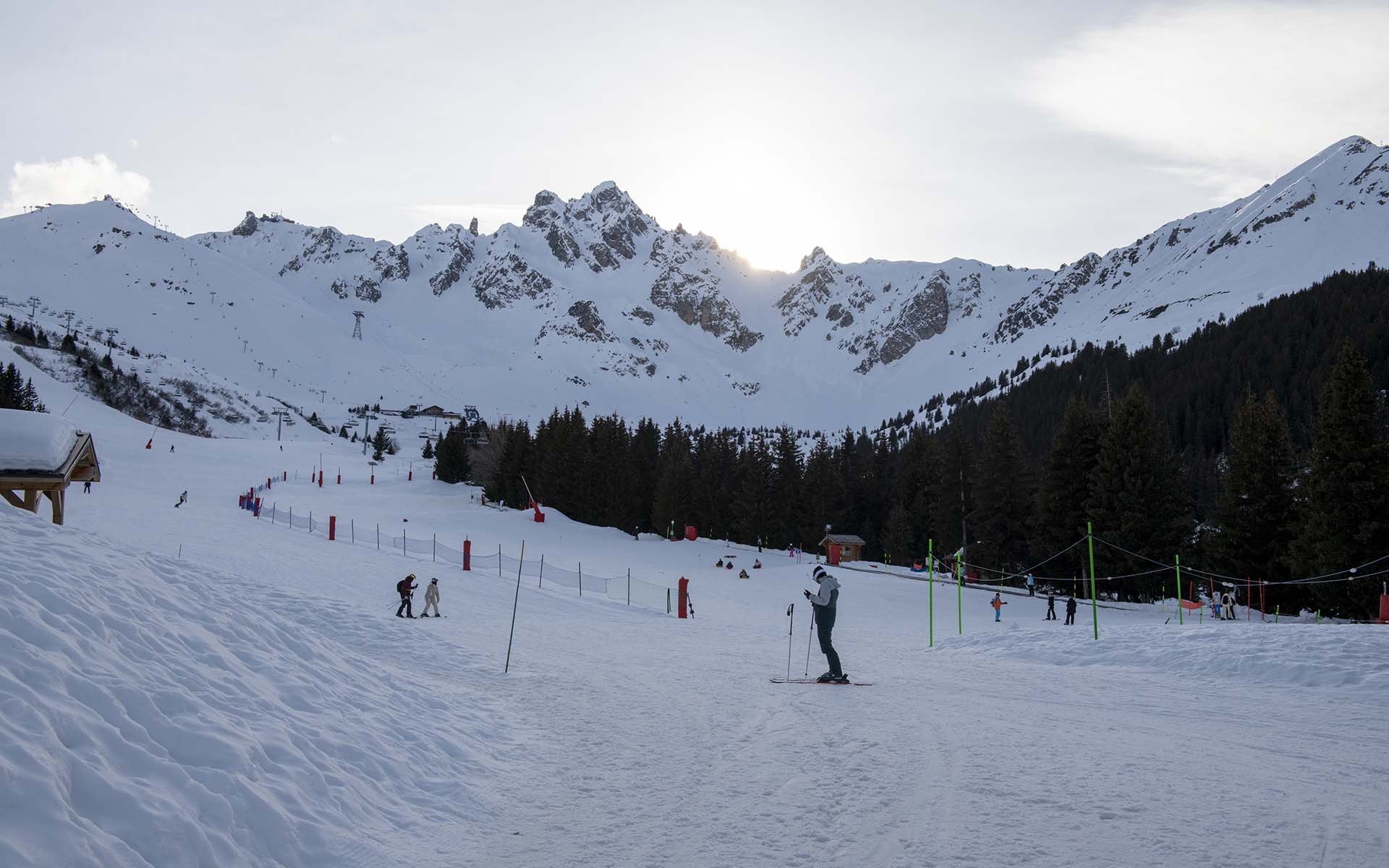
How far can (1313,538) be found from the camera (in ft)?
109

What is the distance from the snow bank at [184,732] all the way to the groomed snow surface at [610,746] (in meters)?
0.02

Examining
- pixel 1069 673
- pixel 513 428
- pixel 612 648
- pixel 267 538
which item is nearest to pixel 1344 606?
pixel 1069 673

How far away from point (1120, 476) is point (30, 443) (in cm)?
4264

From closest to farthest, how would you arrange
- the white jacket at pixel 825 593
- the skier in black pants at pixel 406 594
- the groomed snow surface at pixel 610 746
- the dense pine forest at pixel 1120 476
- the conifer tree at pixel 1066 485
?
the groomed snow surface at pixel 610 746, the white jacket at pixel 825 593, the skier in black pants at pixel 406 594, the dense pine forest at pixel 1120 476, the conifer tree at pixel 1066 485

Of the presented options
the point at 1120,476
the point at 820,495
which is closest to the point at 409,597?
the point at 1120,476

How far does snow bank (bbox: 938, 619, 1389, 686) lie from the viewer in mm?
12922

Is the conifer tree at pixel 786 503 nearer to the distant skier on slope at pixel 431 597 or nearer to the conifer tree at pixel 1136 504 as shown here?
the conifer tree at pixel 1136 504

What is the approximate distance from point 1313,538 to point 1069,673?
86.9ft

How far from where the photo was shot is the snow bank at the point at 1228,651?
42.4 ft

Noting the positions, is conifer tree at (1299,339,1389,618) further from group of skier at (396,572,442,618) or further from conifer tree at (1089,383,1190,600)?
group of skier at (396,572,442,618)

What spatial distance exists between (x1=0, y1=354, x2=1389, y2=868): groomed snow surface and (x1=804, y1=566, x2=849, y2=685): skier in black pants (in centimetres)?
59

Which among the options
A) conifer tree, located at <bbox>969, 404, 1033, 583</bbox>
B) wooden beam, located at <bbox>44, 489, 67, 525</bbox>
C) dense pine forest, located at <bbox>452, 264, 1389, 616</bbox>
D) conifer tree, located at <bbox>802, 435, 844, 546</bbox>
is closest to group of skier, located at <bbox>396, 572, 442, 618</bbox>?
wooden beam, located at <bbox>44, 489, 67, 525</bbox>

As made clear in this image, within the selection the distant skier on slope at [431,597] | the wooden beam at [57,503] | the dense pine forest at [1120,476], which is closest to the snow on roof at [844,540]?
the dense pine forest at [1120,476]

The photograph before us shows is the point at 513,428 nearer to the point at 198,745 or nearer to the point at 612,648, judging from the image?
the point at 612,648
